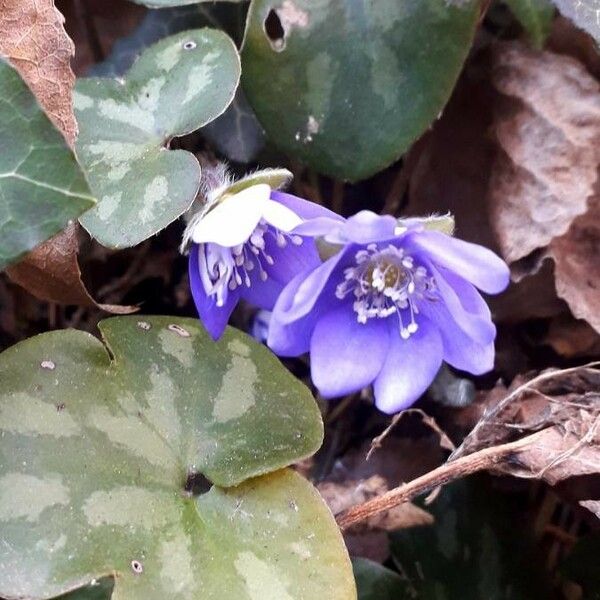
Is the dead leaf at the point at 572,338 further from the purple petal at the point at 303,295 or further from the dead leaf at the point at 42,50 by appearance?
the dead leaf at the point at 42,50

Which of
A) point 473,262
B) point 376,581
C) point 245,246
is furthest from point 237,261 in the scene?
point 376,581

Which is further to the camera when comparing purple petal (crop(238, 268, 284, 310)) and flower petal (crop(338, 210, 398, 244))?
purple petal (crop(238, 268, 284, 310))

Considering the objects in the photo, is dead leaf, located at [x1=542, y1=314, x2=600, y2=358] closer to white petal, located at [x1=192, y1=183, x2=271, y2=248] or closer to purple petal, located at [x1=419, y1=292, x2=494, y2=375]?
purple petal, located at [x1=419, y1=292, x2=494, y2=375]

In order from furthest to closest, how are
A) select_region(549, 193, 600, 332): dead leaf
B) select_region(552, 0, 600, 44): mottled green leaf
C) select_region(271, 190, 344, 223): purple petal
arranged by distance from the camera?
select_region(549, 193, 600, 332): dead leaf, select_region(552, 0, 600, 44): mottled green leaf, select_region(271, 190, 344, 223): purple petal

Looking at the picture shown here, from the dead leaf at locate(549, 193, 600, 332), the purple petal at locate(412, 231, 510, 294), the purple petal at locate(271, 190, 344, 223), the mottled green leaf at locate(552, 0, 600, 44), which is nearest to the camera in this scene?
the purple petal at locate(412, 231, 510, 294)

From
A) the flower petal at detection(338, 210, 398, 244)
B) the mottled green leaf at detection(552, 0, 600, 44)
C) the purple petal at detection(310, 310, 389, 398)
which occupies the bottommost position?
the purple petal at detection(310, 310, 389, 398)

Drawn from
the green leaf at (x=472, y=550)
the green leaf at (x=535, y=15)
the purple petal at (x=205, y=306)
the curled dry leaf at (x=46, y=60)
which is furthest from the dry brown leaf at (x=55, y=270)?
the green leaf at (x=535, y=15)

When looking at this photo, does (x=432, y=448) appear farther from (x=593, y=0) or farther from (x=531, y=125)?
(x=593, y=0)

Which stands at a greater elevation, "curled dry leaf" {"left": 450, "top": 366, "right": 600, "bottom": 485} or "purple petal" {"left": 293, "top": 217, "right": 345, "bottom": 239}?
"purple petal" {"left": 293, "top": 217, "right": 345, "bottom": 239}

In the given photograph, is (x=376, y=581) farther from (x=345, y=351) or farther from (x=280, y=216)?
(x=280, y=216)

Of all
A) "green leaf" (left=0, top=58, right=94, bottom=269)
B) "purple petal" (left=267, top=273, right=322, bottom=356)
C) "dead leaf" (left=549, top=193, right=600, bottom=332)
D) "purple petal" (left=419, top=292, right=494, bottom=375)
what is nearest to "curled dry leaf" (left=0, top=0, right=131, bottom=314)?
"green leaf" (left=0, top=58, right=94, bottom=269)
